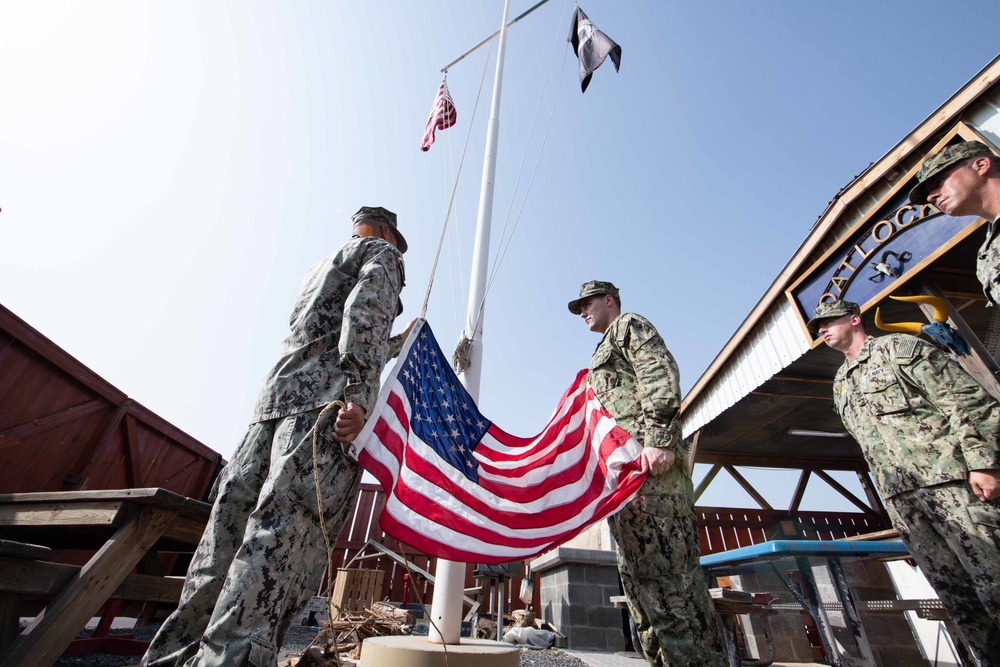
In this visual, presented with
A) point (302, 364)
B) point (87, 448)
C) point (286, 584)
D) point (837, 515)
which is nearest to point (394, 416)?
point (302, 364)

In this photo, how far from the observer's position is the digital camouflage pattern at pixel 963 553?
2.00m

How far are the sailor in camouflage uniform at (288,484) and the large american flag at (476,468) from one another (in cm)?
21

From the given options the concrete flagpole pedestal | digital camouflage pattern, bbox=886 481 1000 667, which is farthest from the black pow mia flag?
digital camouflage pattern, bbox=886 481 1000 667

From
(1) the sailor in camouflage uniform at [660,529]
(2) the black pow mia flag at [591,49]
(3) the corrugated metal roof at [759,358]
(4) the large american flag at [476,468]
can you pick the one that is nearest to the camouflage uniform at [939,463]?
(1) the sailor in camouflage uniform at [660,529]

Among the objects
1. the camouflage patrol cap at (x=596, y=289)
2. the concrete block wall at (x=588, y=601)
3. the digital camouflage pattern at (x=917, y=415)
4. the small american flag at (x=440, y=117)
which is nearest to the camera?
the digital camouflage pattern at (x=917, y=415)

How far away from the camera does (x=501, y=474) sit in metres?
2.42

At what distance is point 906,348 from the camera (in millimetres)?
2635

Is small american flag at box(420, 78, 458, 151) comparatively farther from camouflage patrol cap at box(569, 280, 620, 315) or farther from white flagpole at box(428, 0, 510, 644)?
camouflage patrol cap at box(569, 280, 620, 315)

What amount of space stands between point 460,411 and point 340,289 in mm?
1000

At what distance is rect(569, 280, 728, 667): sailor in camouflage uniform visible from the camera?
179 centimetres

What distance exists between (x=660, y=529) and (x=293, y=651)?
12.3ft

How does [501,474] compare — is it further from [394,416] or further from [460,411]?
[394,416]

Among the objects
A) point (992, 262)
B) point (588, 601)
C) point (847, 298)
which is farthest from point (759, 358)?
Answer: point (992, 262)

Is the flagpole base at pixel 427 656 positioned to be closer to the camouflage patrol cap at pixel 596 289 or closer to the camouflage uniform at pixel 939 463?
the camouflage patrol cap at pixel 596 289
